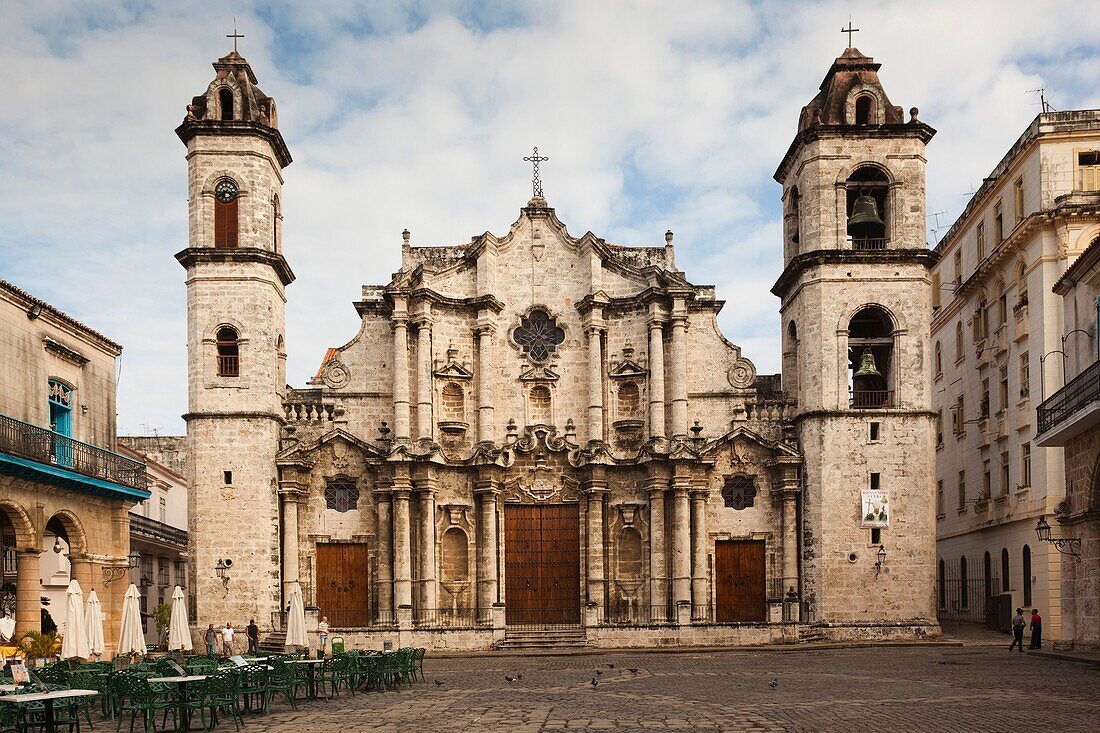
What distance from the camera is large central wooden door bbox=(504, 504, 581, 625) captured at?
3669cm

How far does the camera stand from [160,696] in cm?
1962

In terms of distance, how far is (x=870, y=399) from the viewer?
35.9m

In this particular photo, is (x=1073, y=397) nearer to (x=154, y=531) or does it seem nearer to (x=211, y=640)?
(x=211, y=640)

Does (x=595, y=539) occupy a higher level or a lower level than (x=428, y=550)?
higher

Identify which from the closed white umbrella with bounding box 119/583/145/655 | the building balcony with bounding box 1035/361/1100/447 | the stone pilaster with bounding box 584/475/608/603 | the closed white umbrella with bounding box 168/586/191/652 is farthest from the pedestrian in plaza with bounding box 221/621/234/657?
the building balcony with bounding box 1035/361/1100/447

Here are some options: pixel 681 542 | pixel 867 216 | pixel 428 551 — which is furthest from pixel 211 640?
pixel 867 216

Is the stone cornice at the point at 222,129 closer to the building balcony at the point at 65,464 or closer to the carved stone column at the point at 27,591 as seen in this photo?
the building balcony at the point at 65,464

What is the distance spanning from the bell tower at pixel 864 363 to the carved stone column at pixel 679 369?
3.51 metres

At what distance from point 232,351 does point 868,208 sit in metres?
19.5

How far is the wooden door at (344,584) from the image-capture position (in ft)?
118

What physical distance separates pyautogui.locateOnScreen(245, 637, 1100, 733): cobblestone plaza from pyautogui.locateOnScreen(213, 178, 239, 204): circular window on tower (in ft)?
50.7

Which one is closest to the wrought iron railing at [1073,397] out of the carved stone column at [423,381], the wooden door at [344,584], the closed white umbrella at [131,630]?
the carved stone column at [423,381]

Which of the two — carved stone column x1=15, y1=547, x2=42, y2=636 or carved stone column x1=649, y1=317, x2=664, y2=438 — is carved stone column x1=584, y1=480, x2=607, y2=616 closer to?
carved stone column x1=649, y1=317, x2=664, y2=438

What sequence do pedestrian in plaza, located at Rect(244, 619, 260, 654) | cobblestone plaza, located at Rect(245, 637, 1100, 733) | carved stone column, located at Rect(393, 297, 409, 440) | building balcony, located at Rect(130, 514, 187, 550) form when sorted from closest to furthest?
cobblestone plaza, located at Rect(245, 637, 1100, 733) < pedestrian in plaza, located at Rect(244, 619, 260, 654) < carved stone column, located at Rect(393, 297, 409, 440) < building balcony, located at Rect(130, 514, 187, 550)
